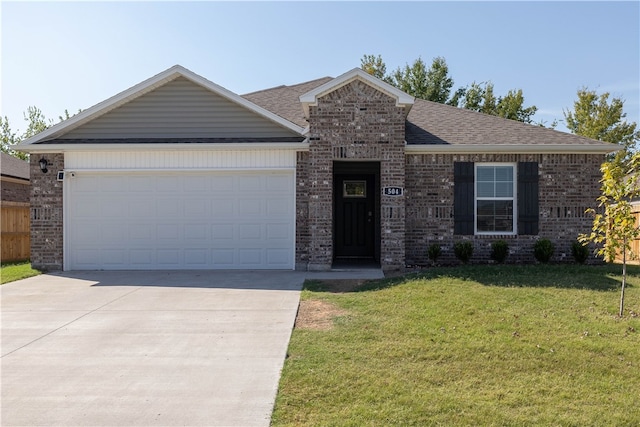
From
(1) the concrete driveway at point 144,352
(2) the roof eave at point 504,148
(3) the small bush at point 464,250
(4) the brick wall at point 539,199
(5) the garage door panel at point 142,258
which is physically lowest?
(1) the concrete driveway at point 144,352

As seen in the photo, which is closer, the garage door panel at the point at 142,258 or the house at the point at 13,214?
the garage door panel at the point at 142,258

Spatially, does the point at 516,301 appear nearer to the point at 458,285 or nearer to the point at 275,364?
the point at 458,285

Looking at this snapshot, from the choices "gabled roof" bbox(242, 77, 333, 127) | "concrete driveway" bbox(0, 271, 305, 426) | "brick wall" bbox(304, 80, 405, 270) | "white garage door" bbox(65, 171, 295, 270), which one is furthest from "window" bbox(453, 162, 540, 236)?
"concrete driveway" bbox(0, 271, 305, 426)

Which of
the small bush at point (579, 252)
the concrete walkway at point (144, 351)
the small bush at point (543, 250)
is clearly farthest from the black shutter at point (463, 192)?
the concrete walkway at point (144, 351)

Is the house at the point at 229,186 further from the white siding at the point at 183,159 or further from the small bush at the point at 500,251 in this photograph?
the small bush at the point at 500,251

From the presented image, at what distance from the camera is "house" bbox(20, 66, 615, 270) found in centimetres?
1156

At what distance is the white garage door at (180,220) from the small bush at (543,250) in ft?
19.0

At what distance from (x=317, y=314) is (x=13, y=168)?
1619cm

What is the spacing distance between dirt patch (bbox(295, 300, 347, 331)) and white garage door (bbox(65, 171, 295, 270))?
12.4ft

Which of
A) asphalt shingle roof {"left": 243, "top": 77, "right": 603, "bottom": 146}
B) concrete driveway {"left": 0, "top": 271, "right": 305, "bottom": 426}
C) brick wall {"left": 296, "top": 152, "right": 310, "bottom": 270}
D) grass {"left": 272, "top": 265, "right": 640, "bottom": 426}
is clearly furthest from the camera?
asphalt shingle roof {"left": 243, "top": 77, "right": 603, "bottom": 146}

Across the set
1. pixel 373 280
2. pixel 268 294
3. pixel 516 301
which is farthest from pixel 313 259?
pixel 516 301

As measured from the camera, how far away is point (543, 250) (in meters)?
11.2

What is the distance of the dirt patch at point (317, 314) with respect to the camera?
666cm

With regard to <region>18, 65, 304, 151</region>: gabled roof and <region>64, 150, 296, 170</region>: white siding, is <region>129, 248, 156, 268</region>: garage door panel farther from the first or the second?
<region>18, 65, 304, 151</region>: gabled roof
